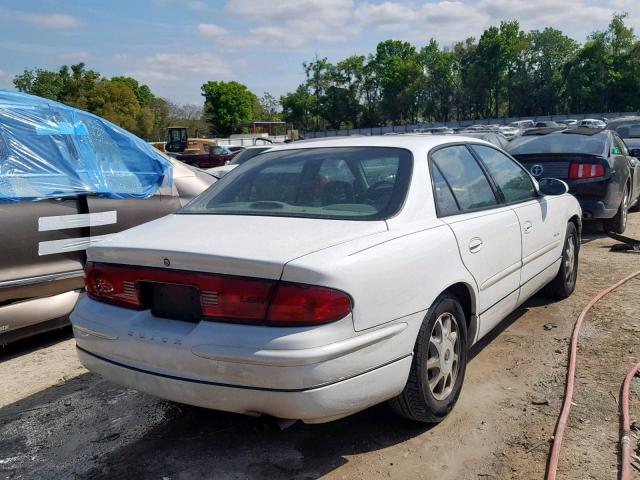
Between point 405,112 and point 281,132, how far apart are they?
23.2 m

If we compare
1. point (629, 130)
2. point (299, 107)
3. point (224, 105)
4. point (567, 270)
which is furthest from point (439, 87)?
point (567, 270)

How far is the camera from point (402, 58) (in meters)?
96.2

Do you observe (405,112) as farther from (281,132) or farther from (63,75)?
(63,75)

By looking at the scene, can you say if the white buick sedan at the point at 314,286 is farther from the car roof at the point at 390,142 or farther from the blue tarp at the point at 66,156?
the blue tarp at the point at 66,156

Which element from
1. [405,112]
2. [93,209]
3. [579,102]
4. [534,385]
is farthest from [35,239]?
[405,112]

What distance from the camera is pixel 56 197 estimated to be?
4.49m

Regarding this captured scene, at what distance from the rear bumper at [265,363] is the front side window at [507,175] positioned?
1.78 m

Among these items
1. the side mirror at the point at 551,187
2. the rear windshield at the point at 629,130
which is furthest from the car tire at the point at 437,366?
the rear windshield at the point at 629,130

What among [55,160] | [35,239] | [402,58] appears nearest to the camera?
[35,239]

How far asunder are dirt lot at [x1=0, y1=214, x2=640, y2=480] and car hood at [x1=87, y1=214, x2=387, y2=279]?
2.57 feet

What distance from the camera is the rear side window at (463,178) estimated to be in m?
3.55

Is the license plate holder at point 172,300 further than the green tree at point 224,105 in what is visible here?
No

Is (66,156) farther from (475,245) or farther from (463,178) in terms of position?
(475,245)

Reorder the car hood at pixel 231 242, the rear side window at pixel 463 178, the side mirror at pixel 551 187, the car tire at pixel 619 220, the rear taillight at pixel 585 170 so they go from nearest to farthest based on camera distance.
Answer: the car hood at pixel 231 242, the rear side window at pixel 463 178, the side mirror at pixel 551 187, the rear taillight at pixel 585 170, the car tire at pixel 619 220
